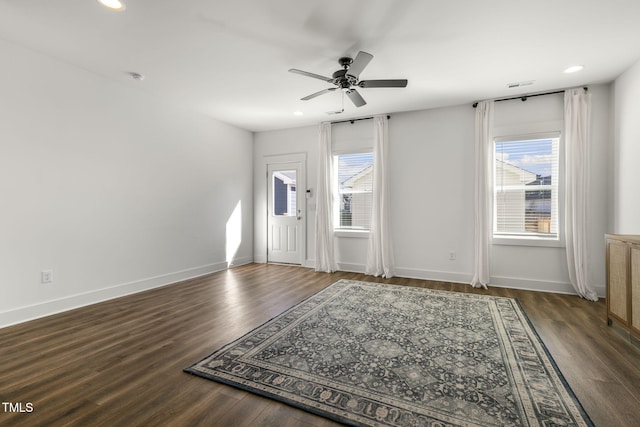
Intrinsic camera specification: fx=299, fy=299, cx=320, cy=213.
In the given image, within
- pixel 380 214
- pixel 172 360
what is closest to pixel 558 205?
pixel 380 214

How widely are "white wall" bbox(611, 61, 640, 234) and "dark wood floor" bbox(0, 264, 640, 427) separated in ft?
3.75

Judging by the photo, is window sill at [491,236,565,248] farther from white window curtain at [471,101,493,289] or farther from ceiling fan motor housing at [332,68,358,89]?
ceiling fan motor housing at [332,68,358,89]

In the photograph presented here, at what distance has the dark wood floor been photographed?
1.70 metres

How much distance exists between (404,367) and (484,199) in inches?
128

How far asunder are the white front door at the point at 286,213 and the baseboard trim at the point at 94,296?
146 centimetres

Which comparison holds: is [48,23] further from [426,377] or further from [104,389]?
[426,377]

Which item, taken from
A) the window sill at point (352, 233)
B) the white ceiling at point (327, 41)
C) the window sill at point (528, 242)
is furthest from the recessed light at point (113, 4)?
the window sill at point (528, 242)

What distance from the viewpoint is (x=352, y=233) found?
18.3 feet

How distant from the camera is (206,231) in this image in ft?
17.6

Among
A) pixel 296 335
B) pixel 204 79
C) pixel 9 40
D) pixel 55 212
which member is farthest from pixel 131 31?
pixel 296 335

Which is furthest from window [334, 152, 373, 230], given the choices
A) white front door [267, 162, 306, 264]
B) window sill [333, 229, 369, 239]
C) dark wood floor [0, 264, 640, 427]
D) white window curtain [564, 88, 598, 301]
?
white window curtain [564, 88, 598, 301]

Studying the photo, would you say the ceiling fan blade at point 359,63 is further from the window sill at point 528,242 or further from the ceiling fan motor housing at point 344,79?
the window sill at point 528,242

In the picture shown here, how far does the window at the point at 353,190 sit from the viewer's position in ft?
18.2

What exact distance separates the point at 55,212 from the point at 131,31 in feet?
7.05
